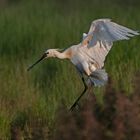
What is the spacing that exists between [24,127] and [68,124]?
166 centimetres

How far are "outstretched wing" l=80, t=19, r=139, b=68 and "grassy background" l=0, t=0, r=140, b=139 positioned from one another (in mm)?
228

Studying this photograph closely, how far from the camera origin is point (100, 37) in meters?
6.82

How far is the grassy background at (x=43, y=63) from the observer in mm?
6707

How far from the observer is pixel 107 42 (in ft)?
22.5

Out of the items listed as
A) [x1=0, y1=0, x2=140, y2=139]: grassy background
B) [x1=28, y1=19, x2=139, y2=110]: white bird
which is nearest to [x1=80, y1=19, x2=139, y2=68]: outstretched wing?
[x1=28, y1=19, x2=139, y2=110]: white bird

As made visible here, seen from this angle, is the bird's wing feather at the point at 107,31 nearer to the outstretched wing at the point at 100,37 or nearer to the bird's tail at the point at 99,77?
the outstretched wing at the point at 100,37

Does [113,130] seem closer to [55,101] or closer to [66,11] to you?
[55,101]

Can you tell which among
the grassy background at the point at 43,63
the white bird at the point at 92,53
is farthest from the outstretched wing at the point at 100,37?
the grassy background at the point at 43,63

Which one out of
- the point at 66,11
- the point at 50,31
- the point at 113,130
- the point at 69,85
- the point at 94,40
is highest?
the point at 113,130

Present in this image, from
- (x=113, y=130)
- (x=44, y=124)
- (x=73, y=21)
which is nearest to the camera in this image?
(x=113, y=130)

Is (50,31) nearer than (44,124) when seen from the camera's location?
No

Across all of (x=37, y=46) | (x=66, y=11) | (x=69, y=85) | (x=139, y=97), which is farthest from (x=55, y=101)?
(x=66, y=11)

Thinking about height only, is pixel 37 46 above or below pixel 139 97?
below

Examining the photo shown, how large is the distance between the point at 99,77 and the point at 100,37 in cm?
31
